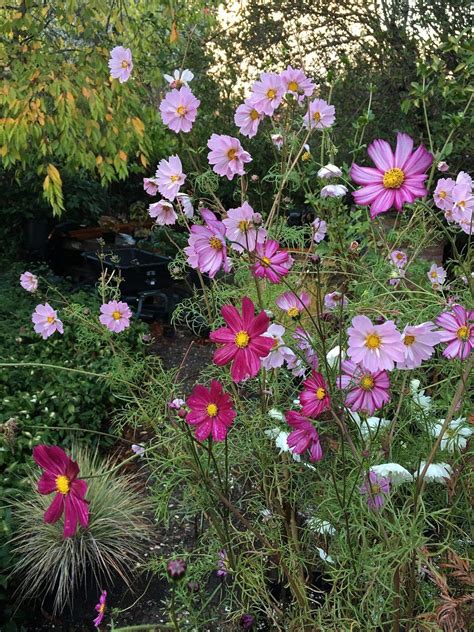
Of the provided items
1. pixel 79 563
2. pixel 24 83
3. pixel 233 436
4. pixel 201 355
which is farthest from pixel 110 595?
pixel 24 83

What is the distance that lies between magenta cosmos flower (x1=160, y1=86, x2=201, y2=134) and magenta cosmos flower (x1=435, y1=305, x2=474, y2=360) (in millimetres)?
655

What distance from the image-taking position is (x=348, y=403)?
104cm

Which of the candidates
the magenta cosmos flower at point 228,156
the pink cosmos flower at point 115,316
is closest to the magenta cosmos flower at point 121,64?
the magenta cosmos flower at point 228,156

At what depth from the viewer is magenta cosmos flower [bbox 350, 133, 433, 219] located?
34.4 inches

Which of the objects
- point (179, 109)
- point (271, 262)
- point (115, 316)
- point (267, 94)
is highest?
point (267, 94)

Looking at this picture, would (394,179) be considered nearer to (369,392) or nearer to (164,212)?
(369,392)

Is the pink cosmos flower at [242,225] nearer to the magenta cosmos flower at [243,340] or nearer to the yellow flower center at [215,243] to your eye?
the yellow flower center at [215,243]

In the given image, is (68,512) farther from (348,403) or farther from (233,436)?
(233,436)

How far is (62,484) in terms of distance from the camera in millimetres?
929

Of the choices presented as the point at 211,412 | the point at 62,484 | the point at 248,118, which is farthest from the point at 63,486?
the point at 248,118

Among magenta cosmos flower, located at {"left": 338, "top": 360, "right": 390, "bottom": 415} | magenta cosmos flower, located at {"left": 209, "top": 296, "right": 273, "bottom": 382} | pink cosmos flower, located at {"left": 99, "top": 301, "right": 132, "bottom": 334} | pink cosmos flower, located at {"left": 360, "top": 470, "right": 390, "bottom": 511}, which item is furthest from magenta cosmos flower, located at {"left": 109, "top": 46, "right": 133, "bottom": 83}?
pink cosmos flower, located at {"left": 360, "top": 470, "right": 390, "bottom": 511}

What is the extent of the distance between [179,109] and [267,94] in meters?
0.19

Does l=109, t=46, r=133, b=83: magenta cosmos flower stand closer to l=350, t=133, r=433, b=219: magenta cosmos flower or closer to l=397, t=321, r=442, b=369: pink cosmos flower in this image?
l=350, t=133, r=433, b=219: magenta cosmos flower

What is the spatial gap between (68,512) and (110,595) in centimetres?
152
